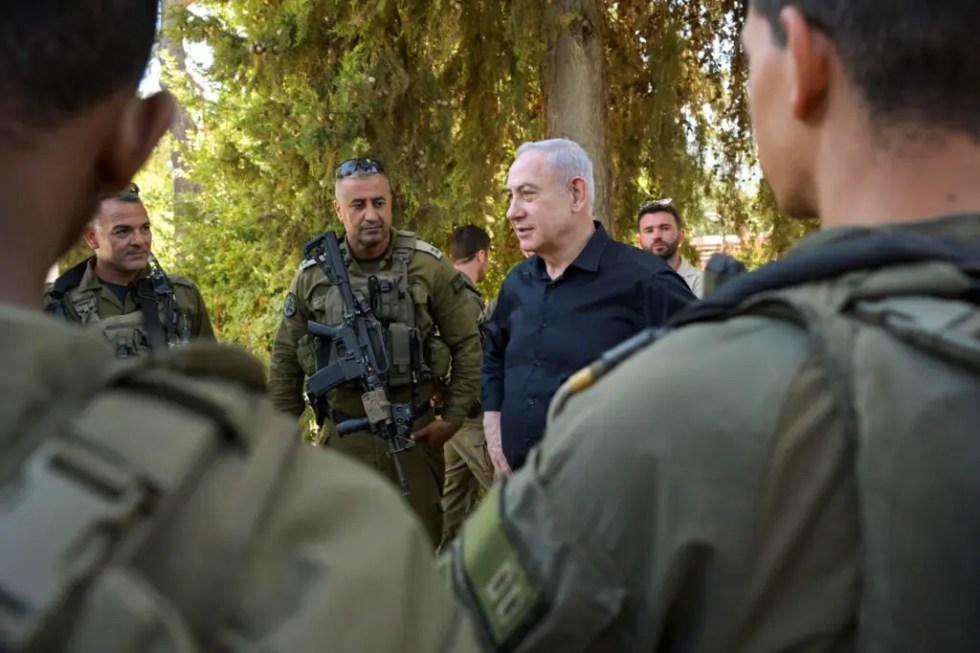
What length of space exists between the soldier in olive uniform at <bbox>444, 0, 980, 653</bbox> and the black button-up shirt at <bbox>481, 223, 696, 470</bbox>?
277 cm

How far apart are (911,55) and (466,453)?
18.1ft

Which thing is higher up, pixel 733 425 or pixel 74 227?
pixel 74 227

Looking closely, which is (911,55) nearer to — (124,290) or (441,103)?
(124,290)

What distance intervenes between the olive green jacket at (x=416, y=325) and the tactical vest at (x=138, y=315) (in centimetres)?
55

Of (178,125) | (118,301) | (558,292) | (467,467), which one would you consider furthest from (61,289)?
(178,125)

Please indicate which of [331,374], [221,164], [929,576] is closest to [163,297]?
[331,374]

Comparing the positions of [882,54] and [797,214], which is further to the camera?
[797,214]

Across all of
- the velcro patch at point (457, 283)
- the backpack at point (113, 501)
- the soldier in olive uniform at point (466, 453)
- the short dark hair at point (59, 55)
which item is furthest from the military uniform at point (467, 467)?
the backpack at point (113, 501)

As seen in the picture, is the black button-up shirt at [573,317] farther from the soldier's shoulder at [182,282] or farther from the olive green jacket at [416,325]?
the soldier's shoulder at [182,282]

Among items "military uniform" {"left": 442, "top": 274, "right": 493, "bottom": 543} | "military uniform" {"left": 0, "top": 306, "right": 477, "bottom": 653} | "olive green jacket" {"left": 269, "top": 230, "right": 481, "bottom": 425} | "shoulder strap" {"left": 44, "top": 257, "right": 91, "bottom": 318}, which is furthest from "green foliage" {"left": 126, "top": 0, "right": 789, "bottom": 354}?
"military uniform" {"left": 0, "top": 306, "right": 477, "bottom": 653}

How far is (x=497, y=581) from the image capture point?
107cm

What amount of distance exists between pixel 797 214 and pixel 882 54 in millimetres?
248

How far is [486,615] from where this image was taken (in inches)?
42.1

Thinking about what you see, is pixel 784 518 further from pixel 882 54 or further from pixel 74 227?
pixel 74 227
